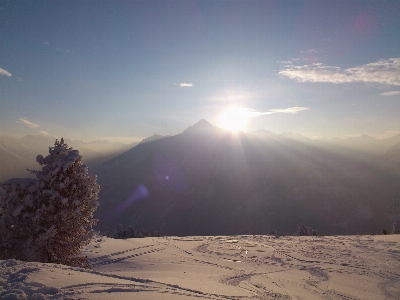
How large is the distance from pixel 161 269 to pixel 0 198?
6.96 meters

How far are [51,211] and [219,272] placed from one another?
7.24 metres

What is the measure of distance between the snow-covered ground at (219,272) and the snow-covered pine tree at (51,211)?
1.66 meters

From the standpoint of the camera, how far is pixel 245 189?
123 metres

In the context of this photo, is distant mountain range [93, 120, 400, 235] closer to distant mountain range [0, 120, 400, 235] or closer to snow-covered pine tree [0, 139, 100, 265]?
distant mountain range [0, 120, 400, 235]

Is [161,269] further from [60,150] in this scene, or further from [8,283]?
[60,150]

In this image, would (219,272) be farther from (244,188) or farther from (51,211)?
(244,188)

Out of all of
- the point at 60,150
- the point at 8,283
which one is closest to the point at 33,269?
the point at 8,283

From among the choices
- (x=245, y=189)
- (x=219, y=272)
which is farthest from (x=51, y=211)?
(x=245, y=189)

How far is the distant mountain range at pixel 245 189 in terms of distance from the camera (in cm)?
9556

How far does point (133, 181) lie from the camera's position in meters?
154

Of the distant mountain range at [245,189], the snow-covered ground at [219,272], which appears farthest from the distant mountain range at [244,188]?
the snow-covered ground at [219,272]

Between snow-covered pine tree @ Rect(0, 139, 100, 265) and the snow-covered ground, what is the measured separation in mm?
1663

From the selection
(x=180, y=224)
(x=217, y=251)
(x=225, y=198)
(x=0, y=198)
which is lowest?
(x=180, y=224)

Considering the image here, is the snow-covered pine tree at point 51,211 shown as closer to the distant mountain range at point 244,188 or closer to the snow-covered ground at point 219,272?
the snow-covered ground at point 219,272
